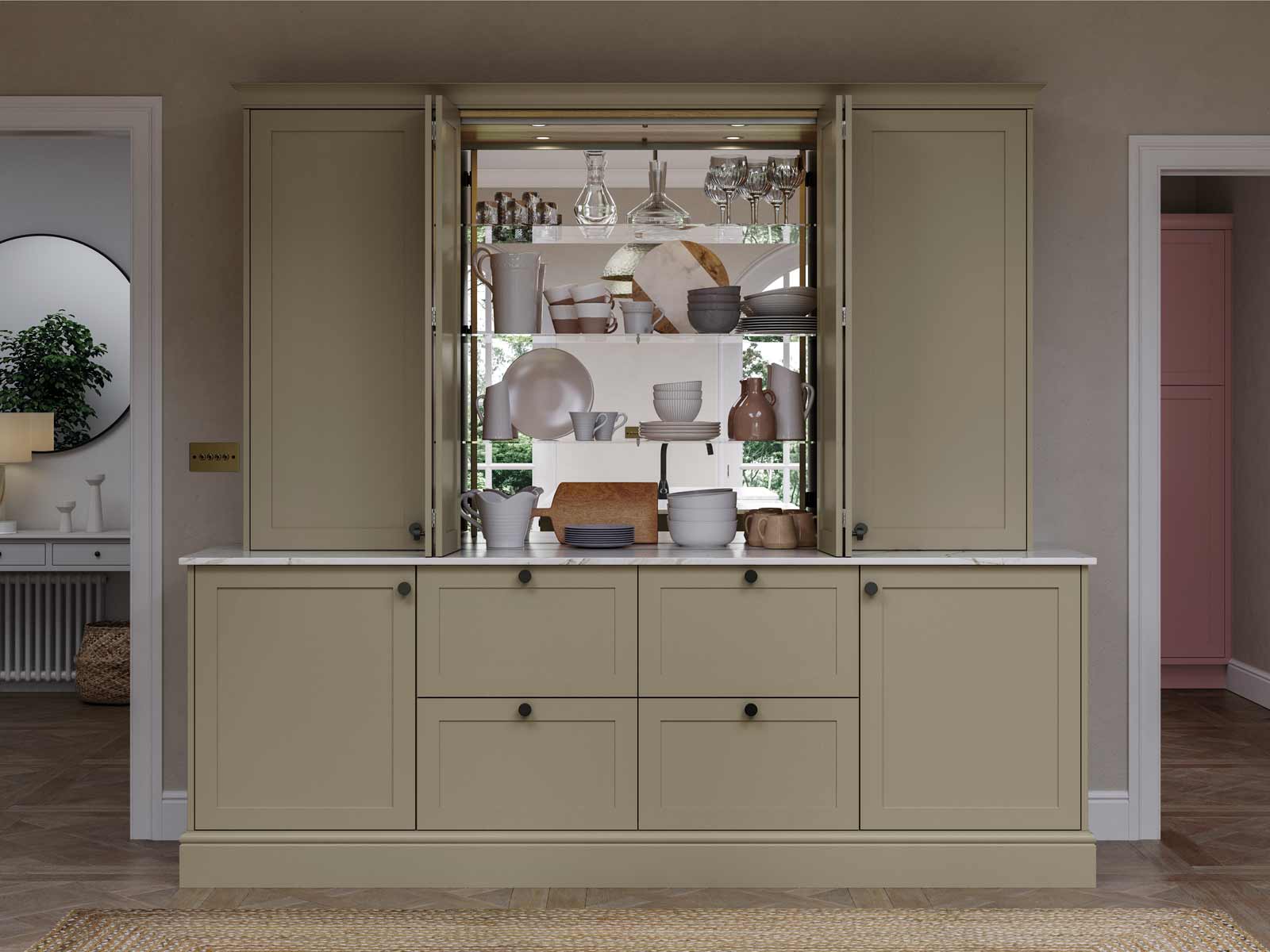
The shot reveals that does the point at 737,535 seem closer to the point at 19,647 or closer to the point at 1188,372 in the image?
the point at 1188,372

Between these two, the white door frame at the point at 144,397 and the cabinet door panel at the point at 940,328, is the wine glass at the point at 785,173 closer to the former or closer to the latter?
the cabinet door panel at the point at 940,328

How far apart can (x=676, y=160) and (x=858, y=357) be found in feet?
2.97

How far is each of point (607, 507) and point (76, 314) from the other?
405 cm

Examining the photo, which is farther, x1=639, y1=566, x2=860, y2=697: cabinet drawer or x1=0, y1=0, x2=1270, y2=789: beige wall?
x1=0, y1=0, x2=1270, y2=789: beige wall

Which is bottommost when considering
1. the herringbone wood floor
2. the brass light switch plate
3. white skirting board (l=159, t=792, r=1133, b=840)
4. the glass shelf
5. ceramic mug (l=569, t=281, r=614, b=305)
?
the herringbone wood floor

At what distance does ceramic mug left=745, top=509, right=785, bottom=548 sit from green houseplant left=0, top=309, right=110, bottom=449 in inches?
164

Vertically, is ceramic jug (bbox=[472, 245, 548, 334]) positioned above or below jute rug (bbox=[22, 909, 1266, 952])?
above

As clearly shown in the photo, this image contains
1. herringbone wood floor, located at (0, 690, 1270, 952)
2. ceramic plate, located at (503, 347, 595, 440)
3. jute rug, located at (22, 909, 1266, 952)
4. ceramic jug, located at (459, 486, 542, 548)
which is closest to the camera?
jute rug, located at (22, 909, 1266, 952)

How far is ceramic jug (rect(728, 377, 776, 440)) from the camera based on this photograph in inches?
134

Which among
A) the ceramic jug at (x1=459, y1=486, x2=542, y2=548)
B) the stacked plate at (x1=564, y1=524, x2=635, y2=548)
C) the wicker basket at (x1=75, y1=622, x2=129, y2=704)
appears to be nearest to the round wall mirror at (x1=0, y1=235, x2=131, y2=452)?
the wicker basket at (x1=75, y1=622, x2=129, y2=704)

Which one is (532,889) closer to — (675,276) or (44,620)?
(675,276)

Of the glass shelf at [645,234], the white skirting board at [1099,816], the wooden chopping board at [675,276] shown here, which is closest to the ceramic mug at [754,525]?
the wooden chopping board at [675,276]

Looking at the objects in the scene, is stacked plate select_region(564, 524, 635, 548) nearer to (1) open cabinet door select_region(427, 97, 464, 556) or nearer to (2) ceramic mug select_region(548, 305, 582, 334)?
(1) open cabinet door select_region(427, 97, 464, 556)

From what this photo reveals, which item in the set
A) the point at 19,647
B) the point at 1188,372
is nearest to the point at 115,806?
the point at 19,647
